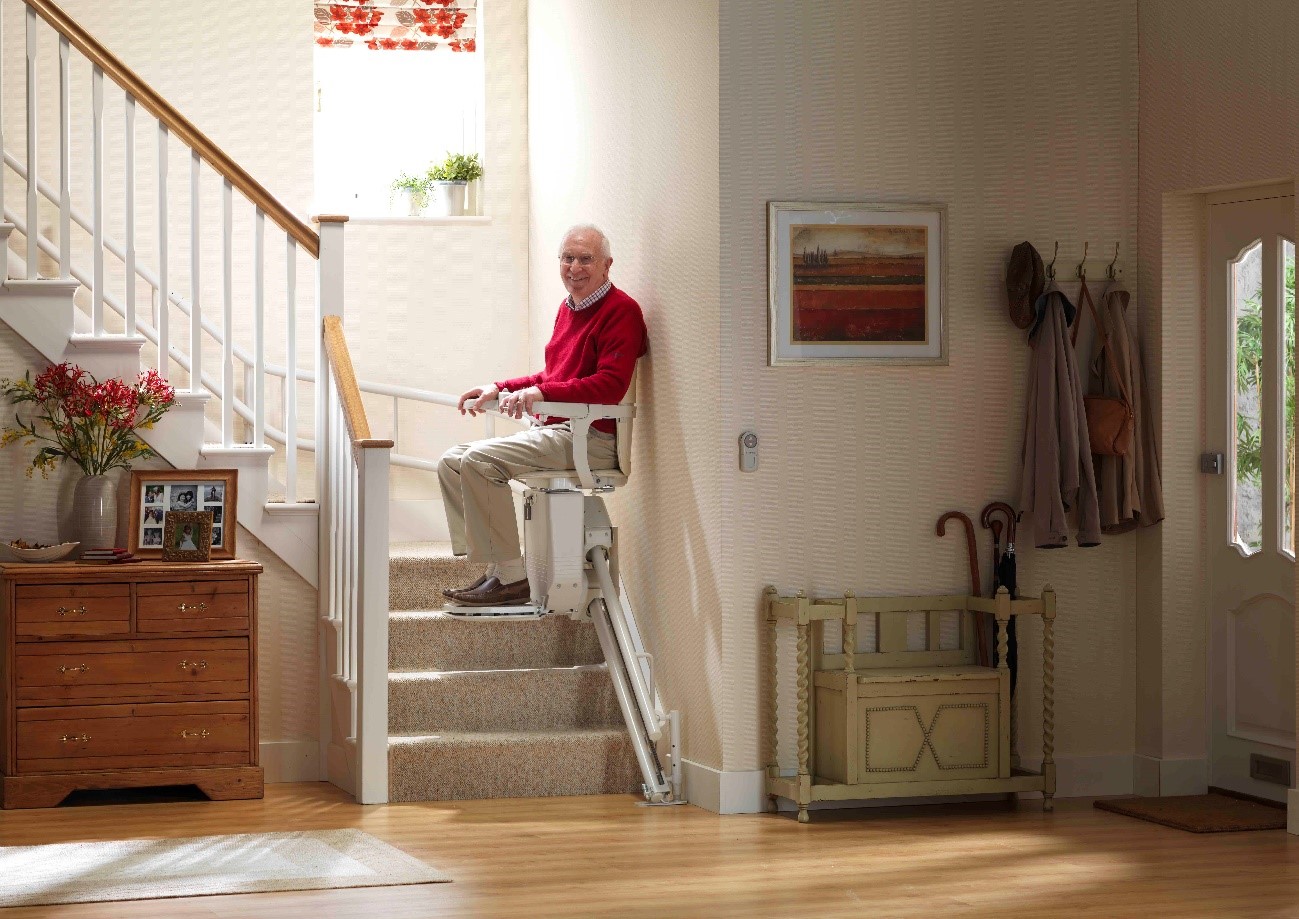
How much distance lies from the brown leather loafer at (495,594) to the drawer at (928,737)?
4.19 feet

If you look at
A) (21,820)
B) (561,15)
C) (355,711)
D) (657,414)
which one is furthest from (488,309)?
(21,820)

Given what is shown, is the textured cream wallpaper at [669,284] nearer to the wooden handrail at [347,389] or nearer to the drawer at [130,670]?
the wooden handrail at [347,389]

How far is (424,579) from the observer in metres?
6.42

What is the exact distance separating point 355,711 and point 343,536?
23.9 inches

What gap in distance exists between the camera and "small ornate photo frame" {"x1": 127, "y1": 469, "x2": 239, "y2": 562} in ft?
19.5

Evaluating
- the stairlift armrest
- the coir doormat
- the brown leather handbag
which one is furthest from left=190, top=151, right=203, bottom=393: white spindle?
the coir doormat

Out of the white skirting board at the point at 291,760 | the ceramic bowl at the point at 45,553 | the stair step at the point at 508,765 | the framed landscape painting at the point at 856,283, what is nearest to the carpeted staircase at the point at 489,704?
the stair step at the point at 508,765

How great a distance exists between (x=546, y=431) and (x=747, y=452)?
30.1 inches

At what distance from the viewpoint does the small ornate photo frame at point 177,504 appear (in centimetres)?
595

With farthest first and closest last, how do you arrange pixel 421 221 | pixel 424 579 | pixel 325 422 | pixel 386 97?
pixel 386 97
pixel 421 221
pixel 424 579
pixel 325 422

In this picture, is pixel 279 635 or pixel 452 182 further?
pixel 452 182

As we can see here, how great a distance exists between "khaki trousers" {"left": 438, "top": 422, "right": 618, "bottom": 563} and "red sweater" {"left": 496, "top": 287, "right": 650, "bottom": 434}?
5.7 inches

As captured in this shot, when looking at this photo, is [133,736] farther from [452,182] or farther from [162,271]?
[452,182]

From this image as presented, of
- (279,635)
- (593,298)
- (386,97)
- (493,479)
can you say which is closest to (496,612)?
(493,479)
